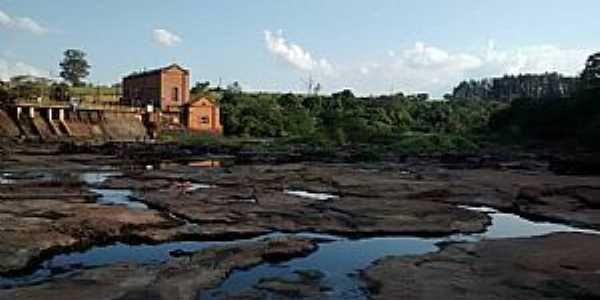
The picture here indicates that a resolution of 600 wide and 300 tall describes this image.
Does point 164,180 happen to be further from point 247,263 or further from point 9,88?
point 9,88

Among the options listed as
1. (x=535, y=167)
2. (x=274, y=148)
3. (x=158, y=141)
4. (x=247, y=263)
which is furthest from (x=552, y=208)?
(x=158, y=141)

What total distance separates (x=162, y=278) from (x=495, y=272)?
862 centimetres

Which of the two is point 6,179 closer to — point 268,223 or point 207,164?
point 207,164

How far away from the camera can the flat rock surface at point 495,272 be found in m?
16.6

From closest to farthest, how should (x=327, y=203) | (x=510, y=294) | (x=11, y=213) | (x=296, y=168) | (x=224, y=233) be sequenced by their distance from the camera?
(x=510, y=294) < (x=224, y=233) < (x=11, y=213) < (x=327, y=203) < (x=296, y=168)

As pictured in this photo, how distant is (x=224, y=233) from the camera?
25.3 meters

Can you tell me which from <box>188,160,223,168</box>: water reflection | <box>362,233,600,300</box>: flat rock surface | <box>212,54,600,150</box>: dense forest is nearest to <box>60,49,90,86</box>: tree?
<box>212,54,600,150</box>: dense forest

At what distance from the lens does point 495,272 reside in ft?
62.3

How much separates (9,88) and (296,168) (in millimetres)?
51079

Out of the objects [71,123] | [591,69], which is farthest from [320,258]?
[591,69]

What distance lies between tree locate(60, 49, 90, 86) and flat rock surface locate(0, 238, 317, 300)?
143935 millimetres

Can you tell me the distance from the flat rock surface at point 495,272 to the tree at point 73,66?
146m

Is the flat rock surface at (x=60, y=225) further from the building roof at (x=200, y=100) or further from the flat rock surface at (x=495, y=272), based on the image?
the building roof at (x=200, y=100)

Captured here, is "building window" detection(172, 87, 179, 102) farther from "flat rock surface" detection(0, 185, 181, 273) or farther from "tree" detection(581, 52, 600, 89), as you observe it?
"flat rock surface" detection(0, 185, 181, 273)
